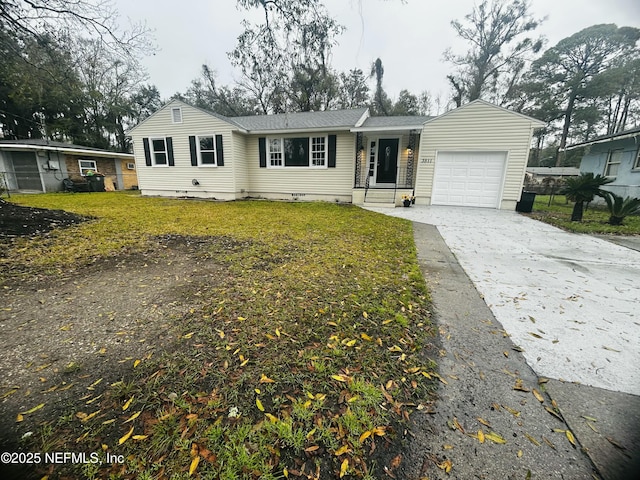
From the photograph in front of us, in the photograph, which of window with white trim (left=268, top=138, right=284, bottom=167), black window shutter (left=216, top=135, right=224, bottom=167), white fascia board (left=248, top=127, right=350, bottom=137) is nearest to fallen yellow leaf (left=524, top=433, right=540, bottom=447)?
white fascia board (left=248, top=127, right=350, bottom=137)

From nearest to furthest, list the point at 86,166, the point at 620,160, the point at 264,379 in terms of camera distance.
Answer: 1. the point at 264,379
2. the point at 620,160
3. the point at 86,166

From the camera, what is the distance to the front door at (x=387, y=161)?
12000 millimetres

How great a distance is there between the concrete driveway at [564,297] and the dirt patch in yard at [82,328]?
3.21 m

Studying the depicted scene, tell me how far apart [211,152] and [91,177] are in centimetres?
1021

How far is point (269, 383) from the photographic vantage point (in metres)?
1.86

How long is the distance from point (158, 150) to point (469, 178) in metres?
14.5

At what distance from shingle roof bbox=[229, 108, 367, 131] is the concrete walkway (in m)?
8.83

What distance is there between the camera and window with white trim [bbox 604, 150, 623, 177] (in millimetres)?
11586

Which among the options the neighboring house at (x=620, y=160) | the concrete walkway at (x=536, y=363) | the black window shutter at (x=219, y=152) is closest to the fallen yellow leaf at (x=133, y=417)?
the concrete walkway at (x=536, y=363)

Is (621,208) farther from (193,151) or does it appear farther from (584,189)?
(193,151)

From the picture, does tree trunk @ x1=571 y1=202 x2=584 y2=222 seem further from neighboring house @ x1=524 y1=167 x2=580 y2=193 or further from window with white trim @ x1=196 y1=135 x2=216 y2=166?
neighboring house @ x1=524 y1=167 x2=580 y2=193

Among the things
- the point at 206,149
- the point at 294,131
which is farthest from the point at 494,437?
the point at 206,149

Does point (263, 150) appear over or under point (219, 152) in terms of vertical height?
over

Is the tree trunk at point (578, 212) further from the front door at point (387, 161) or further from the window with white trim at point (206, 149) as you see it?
the window with white trim at point (206, 149)
